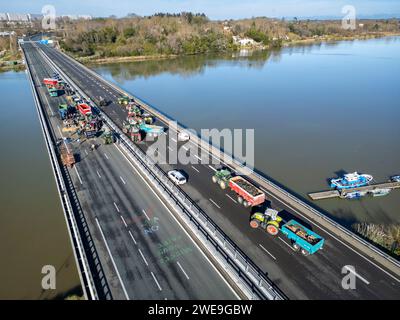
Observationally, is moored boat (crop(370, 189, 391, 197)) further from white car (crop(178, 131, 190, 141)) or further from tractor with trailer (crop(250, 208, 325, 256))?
white car (crop(178, 131, 190, 141))

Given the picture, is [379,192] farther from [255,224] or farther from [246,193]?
[255,224]

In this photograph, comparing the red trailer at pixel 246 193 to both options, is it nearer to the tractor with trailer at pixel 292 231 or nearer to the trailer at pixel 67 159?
the tractor with trailer at pixel 292 231

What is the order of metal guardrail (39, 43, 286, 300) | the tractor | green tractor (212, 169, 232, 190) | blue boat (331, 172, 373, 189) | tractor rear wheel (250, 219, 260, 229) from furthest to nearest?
the tractor < blue boat (331, 172, 373, 189) < green tractor (212, 169, 232, 190) < tractor rear wheel (250, 219, 260, 229) < metal guardrail (39, 43, 286, 300)

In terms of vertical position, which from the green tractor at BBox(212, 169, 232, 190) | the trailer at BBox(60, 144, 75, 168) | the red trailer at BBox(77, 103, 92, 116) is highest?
the red trailer at BBox(77, 103, 92, 116)

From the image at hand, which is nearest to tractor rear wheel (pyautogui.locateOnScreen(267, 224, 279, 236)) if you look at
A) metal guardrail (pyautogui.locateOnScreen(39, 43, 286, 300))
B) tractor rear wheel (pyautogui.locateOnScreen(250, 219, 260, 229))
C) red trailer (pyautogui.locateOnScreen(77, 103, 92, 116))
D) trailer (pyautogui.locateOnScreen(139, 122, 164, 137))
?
tractor rear wheel (pyautogui.locateOnScreen(250, 219, 260, 229))

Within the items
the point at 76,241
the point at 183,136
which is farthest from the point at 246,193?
the point at 183,136

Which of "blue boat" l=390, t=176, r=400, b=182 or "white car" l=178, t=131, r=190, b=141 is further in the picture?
"white car" l=178, t=131, r=190, b=141
